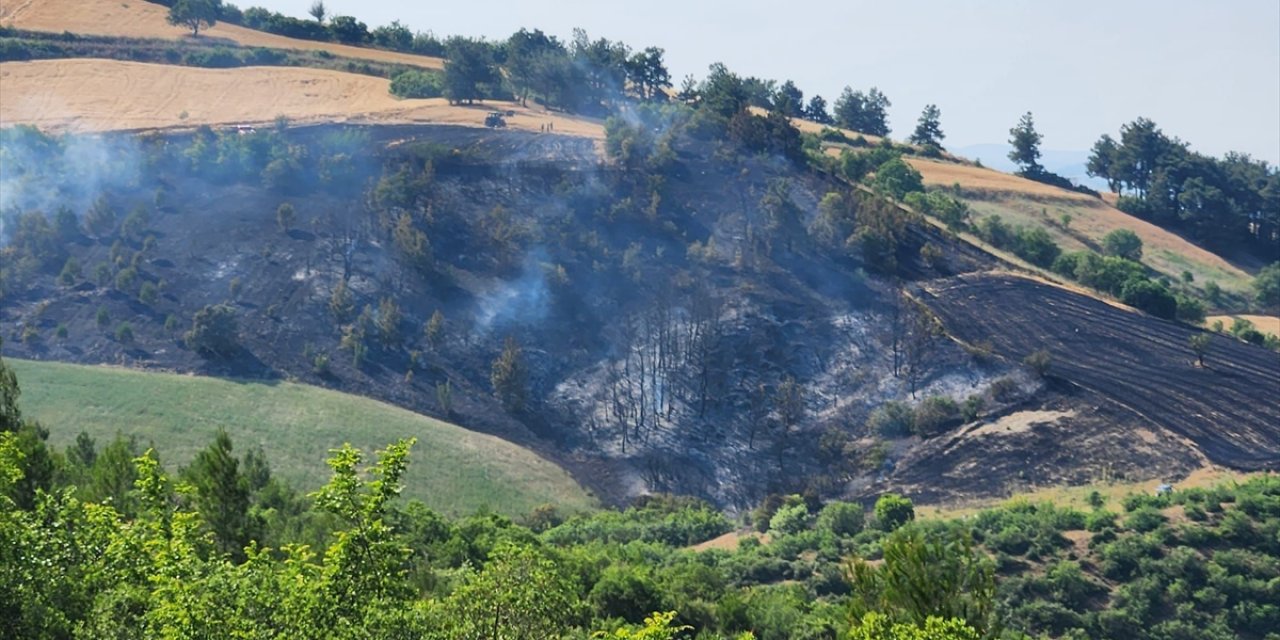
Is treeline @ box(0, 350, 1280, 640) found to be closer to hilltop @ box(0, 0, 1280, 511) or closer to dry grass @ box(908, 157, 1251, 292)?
hilltop @ box(0, 0, 1280, 511)

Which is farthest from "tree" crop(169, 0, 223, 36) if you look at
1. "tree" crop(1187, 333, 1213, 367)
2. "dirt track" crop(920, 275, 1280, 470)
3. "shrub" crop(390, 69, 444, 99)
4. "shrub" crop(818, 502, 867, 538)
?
"tree" crop(1187, 333, 1213, 367)

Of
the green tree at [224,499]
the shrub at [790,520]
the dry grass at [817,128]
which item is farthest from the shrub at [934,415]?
the dry grass at [817,128]

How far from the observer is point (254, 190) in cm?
8675

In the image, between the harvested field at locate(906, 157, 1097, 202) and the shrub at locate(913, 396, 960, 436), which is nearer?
the shrub at locate(913, 396, 960, 436)

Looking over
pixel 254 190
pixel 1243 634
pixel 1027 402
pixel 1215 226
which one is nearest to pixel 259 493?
pixel 1243 634

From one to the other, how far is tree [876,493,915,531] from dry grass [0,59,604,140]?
44.7 m

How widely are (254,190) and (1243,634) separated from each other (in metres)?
65.7

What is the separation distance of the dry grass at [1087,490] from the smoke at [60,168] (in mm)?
56972

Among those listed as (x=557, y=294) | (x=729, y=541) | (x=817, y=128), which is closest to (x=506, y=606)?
(x=729, y=541)

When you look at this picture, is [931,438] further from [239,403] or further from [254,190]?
[254,190]

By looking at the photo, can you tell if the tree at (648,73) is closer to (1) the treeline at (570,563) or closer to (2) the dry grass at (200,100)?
(2) the dry grass at (200,100)

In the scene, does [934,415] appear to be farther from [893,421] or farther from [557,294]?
[557,294]

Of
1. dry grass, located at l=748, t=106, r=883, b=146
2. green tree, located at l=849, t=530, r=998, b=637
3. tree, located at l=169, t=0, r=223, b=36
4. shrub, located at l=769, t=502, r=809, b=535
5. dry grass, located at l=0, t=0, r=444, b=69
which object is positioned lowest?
shrub, located at l=769, t=502, r=809, b=535

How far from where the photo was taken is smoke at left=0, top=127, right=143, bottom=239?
83750mm
